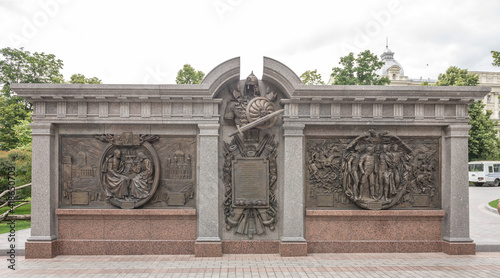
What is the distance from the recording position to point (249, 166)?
8273 mm

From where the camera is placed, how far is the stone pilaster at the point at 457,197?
8219mm

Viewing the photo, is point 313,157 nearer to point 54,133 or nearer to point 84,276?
point 84,276

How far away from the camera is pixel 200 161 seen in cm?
816

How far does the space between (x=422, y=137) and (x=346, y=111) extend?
95.9 inches

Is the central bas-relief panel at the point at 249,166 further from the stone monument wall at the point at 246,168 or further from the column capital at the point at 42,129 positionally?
the column capital at the point at 42,129

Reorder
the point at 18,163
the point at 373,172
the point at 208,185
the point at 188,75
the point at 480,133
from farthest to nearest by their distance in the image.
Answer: the point at 480,133 < the point at 188,75 < the point at 18,163 < the point at 373,172 < the point at 208,185

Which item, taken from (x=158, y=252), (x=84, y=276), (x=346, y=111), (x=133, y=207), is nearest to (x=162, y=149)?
(x=133, y=207)

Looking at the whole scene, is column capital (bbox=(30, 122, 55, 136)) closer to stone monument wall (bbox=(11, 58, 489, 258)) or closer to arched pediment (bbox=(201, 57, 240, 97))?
stone monument wall (bbox=(11, 58, 489, 258))

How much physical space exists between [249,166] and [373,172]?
356 cm

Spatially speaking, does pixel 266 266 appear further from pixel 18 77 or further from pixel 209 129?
pixel 18 77

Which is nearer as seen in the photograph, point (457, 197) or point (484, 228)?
point (457, 197)

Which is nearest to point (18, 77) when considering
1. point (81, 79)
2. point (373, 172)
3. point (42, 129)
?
point (81, 79)

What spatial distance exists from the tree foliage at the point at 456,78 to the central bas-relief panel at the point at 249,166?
32293mm

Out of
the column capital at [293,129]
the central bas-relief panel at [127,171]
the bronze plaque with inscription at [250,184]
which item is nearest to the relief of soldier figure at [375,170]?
the column capital at [293,129]
